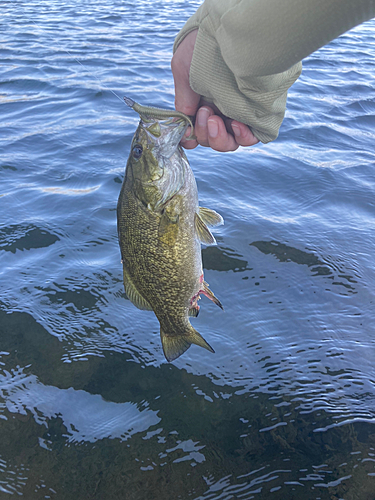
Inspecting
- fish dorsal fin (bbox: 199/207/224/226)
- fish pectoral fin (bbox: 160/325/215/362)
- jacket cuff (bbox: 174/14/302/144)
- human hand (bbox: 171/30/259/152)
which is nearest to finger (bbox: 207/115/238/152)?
human hand (bbox: 171/30/259/152)

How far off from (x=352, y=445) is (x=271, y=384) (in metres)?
0.72

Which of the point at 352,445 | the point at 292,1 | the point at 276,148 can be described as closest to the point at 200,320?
the point at 352,445

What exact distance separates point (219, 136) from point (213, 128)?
6cm

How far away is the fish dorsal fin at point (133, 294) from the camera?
9.61 feet

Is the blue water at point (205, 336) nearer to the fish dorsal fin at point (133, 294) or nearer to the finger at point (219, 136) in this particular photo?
the fish dorsal fin at point (133, 294)

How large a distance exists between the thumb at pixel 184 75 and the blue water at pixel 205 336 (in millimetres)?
2053

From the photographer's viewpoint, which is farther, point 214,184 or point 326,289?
point 214,184

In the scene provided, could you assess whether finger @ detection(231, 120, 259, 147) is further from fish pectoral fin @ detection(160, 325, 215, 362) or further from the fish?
fish pectoral fin @ detection(160, 325, 215, 362)

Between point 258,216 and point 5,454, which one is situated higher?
point 258,216

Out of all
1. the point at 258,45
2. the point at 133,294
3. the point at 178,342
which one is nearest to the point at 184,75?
the point at 258,45

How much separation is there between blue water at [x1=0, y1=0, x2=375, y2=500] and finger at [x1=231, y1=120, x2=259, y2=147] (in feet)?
6.10

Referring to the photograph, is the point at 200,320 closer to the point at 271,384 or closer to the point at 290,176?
the point at 271,384

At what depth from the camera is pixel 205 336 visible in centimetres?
410

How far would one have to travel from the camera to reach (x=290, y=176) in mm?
6574
